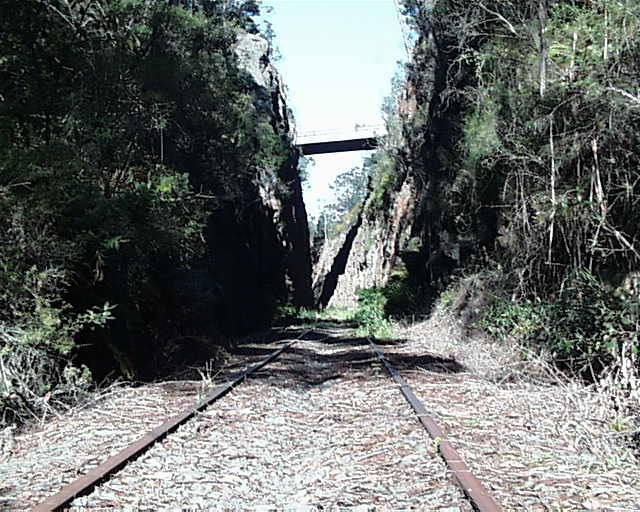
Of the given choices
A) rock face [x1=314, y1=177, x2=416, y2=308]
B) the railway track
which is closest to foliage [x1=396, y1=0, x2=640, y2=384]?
the railway track

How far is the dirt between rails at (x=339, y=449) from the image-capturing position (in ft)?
14.8

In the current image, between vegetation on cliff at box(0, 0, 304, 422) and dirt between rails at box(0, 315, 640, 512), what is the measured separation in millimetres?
1020

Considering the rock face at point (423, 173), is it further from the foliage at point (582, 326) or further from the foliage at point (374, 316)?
the foliage at point (582, 326)

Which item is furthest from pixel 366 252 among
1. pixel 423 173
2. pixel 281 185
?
pixel 423 173

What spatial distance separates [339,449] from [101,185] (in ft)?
22.0

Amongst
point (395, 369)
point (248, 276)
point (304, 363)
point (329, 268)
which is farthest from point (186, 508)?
point (329, 268)

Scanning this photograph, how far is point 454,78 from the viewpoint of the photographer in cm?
1839

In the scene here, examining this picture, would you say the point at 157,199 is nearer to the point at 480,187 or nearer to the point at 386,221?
the point at 480,187

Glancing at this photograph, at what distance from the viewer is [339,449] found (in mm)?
5906

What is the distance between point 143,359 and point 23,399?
169 inches

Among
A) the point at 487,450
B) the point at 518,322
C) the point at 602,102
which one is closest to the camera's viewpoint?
the point at 487,450

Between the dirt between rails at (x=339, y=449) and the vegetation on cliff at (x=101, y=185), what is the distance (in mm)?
1020

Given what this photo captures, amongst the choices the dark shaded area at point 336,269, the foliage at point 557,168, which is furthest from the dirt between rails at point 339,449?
the dark shaded area at point 336,269

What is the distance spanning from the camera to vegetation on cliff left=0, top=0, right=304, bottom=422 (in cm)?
777
